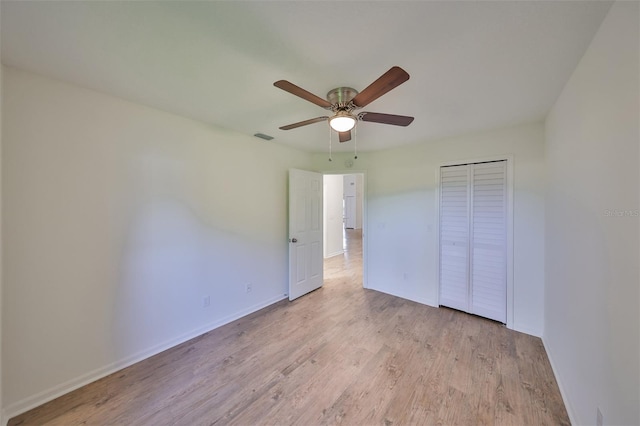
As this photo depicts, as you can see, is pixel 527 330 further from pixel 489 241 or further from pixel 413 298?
pixel 413 298

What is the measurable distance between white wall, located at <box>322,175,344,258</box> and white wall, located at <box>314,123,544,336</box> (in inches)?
98.4

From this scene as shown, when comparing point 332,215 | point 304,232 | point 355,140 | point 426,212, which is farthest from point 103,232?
point 332,215

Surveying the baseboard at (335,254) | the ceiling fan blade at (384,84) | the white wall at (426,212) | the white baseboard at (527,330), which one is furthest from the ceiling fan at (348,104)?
the baseboard at (335,254)

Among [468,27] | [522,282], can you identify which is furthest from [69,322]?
[522,282]

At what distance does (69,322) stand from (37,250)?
60 centimetres

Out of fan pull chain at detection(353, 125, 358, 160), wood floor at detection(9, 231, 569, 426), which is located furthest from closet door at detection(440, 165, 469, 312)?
fan pull chain at detection(353, 125, 358, 160)

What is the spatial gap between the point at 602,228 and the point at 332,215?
556 cm

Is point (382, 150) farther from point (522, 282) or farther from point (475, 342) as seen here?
point (475, 342)

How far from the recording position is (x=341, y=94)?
5.85 ft

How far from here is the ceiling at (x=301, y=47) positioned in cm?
111

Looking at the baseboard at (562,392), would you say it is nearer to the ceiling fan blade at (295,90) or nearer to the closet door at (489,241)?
the closet door at (489,241)

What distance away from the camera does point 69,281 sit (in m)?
1.80

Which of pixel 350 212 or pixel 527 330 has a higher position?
pixel 350 212

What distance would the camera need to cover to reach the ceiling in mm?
1108
